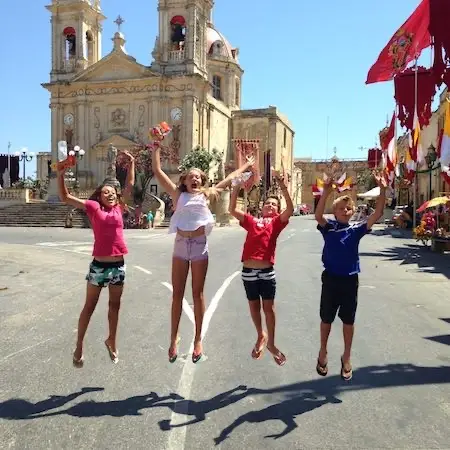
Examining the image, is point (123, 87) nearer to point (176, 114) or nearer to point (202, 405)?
point (176, 114)

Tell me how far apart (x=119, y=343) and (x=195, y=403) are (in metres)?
2.23

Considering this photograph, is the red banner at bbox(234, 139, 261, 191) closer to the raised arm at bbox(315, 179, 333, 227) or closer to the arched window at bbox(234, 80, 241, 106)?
the raised arm at bbox(315, 179, 333, 227)

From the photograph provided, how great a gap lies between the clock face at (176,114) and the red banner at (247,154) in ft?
168

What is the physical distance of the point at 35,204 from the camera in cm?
4916

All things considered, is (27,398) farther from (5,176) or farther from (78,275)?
(5,176)

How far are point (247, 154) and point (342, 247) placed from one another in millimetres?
1621

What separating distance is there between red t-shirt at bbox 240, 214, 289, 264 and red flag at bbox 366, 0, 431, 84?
6.54 meters

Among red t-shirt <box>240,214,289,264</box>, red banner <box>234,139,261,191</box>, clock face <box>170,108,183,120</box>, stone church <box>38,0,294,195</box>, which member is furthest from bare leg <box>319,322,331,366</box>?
clock face <box>170,108,183,120</box>

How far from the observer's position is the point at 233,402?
15.8ft

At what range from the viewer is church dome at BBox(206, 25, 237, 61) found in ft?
238

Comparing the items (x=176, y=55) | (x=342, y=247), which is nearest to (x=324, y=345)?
(x=342, y=247)

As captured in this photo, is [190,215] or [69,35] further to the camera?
[69,35]

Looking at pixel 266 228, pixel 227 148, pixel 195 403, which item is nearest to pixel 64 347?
pixel 195 403

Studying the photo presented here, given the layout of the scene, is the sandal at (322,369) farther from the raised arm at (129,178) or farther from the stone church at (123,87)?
the stone church at (123,87)
